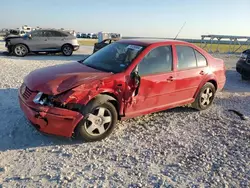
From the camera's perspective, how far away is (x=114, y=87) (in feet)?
13.7

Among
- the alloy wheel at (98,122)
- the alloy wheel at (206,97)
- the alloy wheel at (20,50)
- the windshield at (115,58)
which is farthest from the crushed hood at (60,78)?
the alloy wheel at (20,50)

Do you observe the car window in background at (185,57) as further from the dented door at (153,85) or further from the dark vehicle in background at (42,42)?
the dark vehicle in background at (42,42)

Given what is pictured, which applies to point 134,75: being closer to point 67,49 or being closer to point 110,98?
point 110,98

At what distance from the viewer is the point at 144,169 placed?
342cm

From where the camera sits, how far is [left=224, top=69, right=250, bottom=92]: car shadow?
8.31 meters

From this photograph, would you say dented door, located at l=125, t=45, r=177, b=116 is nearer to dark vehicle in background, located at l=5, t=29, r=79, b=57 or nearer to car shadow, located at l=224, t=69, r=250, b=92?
car shadow, located at l=224, t=69, r=250, b=92

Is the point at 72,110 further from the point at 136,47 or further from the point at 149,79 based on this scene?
the point at 136,47

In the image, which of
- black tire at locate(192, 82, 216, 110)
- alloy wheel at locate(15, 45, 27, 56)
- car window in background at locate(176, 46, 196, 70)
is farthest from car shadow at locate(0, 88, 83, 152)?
alloy wheel at locate(15, 45, 27, 56)

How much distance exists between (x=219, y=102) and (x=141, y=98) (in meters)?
2.97

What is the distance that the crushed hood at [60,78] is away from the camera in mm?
3865

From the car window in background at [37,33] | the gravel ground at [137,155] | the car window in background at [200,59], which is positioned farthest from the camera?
the car window in background at [37,33]

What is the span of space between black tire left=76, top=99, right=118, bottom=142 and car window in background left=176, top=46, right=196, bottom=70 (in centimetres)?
177

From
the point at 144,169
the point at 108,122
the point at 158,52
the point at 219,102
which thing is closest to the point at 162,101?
the point at 158,52

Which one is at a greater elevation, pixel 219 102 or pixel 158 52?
pixel 158 52
